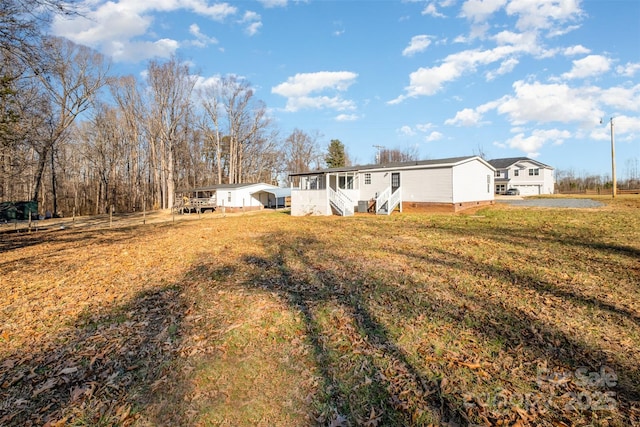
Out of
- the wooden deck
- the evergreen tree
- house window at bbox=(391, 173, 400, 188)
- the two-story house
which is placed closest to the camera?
house window at bbox=(391, 173, 400, 188)

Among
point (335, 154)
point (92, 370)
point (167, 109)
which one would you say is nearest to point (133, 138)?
point (167, 109)

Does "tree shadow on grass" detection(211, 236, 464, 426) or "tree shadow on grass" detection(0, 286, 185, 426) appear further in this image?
"tree shadow on grass" detection(0, 286, 185, 426)

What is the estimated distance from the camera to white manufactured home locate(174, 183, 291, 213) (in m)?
34.7

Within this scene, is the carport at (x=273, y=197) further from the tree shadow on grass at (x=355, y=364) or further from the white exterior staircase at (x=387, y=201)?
the tree shadow on grass at (x=355, y=364)

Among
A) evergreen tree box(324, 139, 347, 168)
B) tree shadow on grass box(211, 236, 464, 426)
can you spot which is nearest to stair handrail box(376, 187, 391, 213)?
tree shadow on grass box(211, 236, 464, 426)

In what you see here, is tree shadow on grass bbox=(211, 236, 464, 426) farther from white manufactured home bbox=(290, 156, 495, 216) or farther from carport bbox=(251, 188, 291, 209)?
carport bbox=(251, 188, 291, 209)

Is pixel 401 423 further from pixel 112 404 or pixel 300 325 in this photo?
pixel 112 404

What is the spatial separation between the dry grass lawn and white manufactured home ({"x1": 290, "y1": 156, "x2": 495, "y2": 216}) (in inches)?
519

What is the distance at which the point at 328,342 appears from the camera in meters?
3.75

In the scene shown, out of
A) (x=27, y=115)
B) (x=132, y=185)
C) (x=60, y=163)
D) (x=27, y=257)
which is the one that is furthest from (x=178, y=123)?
(x=27, y=257)

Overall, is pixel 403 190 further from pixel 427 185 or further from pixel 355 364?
pixel 355 364

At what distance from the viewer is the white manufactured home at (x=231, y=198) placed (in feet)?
114

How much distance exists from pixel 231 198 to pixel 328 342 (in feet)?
107

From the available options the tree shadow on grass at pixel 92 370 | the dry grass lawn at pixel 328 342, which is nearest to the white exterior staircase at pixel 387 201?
the dry grass lawn at pixel 328 342
